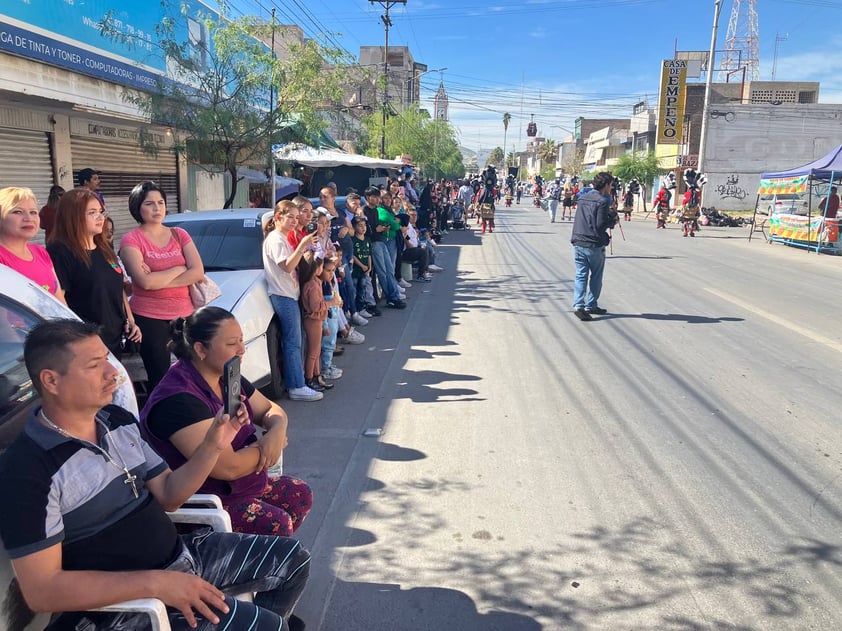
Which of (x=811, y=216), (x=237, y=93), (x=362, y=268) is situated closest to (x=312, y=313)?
(x=362, y=268)

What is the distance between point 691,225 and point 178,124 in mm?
19265

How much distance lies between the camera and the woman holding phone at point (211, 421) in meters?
2.56

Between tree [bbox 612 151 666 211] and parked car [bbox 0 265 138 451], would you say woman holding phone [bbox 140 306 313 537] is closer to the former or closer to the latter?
parked car [bbox 0 265 138 451]

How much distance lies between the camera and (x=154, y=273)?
4516 mm

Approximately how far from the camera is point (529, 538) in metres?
3.52

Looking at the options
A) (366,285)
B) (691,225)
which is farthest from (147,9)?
(691,225)

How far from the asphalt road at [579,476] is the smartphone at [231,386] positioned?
4.03 ft

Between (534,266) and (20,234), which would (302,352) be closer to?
(20,234)

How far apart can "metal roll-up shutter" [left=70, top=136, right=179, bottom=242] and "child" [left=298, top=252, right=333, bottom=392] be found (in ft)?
26.7

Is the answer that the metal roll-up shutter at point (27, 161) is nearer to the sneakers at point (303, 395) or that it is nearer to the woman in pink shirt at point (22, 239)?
the sneakers at point (303, 395)

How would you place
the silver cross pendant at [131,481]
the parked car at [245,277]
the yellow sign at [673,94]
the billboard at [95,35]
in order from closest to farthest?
the silver cross pendant at [131,481]
the parked car at [245,277]
the billboard at [95,35]
the yellow sign at [673,94]

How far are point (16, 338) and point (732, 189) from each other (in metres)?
42.4

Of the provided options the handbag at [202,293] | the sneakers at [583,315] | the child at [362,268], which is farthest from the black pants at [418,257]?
the handbag at [202,293]

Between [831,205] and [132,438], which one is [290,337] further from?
[831,205]
